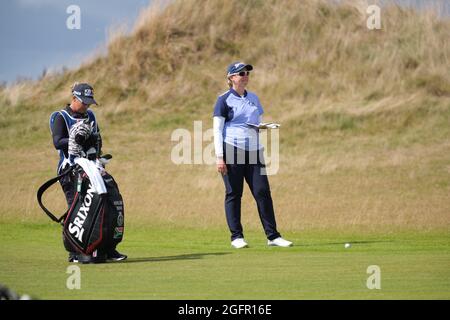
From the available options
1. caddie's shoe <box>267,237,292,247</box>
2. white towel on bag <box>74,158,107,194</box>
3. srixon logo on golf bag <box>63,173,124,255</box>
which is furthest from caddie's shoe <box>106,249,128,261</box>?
caddie's shoe <box>267,237,292,247</box>

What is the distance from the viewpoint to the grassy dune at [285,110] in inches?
766

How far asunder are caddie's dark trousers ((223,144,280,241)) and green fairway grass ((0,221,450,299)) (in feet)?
1.36

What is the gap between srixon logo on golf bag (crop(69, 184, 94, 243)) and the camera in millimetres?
10414

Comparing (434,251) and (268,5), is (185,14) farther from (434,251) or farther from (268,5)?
(434,251)

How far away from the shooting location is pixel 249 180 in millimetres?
12664

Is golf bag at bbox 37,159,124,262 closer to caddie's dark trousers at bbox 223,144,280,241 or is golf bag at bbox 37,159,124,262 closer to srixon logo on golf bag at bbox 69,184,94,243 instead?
srixon logo on golf bag at bbox 69,184,94,243

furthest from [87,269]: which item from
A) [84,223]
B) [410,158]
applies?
[410,158]

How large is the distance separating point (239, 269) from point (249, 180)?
2907 millimetres

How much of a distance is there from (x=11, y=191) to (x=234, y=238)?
33.0ft

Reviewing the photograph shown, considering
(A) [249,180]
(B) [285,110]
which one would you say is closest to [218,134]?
(A) [249,180]

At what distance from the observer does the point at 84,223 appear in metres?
10.4

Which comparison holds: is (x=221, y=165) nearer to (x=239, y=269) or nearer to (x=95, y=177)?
(x=95, y=177)

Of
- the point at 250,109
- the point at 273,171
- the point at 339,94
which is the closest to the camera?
the point at 250,109

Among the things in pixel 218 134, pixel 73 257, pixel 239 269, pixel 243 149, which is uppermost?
pixel 218 134
